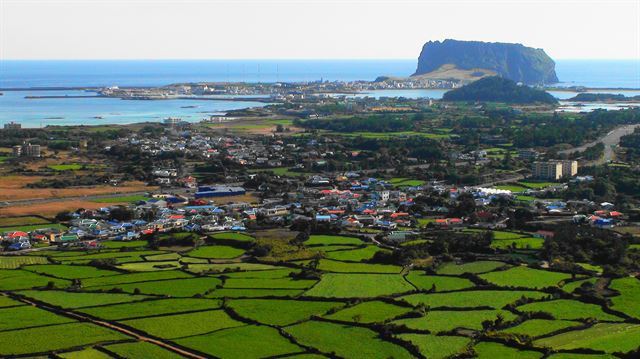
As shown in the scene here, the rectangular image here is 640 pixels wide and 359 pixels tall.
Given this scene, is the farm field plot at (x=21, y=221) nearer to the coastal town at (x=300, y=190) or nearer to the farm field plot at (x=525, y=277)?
the coastal town at (x=300, y=190)

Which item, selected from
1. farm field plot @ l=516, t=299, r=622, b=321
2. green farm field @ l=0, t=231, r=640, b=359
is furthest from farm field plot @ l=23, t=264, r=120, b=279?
farm field plot @ l=516, t=299, r=622, b=321

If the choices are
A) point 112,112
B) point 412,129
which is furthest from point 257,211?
point 112,112

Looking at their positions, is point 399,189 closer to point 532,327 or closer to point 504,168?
point 504,168

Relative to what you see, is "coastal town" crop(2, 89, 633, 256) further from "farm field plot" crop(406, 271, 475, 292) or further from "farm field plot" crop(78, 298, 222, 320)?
"farm field plot" crop(78, 298, 222, 320)

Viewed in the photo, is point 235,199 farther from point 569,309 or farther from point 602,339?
point 602,339

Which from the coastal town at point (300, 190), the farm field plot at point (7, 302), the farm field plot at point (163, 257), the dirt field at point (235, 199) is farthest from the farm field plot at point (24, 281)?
the dirt field at point (235, 199)

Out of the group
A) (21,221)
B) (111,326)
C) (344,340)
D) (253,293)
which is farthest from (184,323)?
(21,221)
